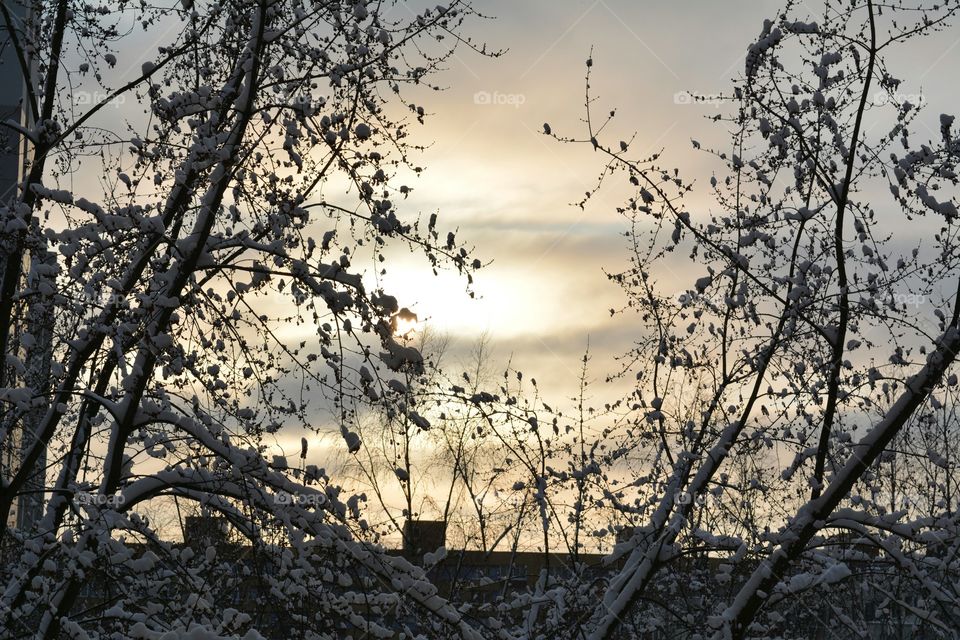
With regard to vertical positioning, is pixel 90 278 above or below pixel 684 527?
above

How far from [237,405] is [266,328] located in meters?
0.80

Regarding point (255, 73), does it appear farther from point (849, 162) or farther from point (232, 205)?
point (849, 162)

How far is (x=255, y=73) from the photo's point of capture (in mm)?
4707

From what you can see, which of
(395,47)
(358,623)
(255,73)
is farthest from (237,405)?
(395,47)

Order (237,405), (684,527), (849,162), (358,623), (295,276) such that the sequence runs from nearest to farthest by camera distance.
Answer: (295,276) → (358,623) → (237,405) → (849,162) → (684,527)
